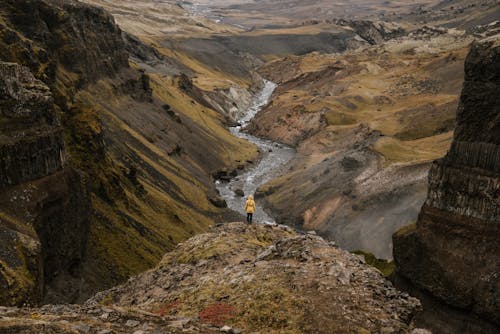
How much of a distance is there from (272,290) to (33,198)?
38.6ft

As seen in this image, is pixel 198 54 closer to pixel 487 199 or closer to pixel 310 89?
pixel 310 89

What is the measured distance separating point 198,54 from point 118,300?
138m

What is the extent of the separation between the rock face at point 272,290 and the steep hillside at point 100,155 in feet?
16.2

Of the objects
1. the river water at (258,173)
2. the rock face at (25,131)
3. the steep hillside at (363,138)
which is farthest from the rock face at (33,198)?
the river water at (258,173)

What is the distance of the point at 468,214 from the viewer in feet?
77.6

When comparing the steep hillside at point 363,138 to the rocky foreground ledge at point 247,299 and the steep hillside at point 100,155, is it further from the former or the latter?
the rocky foreground ledge at point 247,299

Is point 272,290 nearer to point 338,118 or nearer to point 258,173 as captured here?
point 258,173

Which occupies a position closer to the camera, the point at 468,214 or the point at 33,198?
the point at 33,198

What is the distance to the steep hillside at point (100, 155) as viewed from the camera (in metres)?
24.4

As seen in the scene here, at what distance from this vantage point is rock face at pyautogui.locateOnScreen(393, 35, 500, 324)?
22.5 metres

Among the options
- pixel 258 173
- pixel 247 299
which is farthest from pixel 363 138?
pixel 247 299

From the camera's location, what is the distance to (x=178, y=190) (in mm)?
56875

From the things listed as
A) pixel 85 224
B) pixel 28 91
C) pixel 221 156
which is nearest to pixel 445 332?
pixel 85 224

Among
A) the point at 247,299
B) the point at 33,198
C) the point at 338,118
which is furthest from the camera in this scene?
the point at 338,118
